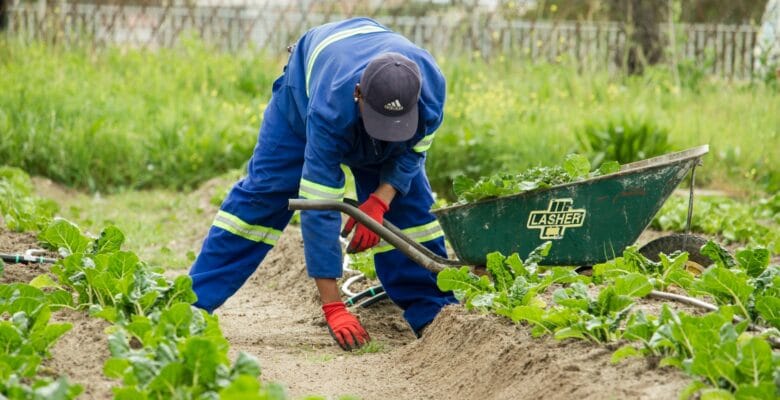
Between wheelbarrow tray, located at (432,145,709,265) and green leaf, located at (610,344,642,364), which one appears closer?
green leaf, located at (610,344,642,364)

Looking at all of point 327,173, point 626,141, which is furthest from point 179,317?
point 626,141

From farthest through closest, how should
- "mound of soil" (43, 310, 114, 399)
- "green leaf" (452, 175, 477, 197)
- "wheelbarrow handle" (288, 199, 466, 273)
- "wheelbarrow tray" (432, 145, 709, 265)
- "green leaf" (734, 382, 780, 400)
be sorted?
"green leaf" (452, 175, 477, 197)
"wheelbarrow tray" (432, 145, 709, 265)
"wheelbarrow handle" (288, 199, 466, 273)
"mound of soil" (43, 310, 114, 399)
"green leaf" (734, 382, 780, 400)

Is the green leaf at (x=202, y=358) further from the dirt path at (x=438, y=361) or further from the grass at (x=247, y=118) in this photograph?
the grass at (x=247, y=118)

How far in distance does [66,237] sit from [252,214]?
2.79 feet

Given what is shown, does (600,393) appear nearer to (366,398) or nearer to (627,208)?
(366,398)

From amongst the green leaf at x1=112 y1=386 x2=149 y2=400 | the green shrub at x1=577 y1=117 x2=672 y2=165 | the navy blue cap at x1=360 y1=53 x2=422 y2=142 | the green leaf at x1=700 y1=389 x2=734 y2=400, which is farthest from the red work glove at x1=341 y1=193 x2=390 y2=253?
the green shrub at x1=577 y1=117 x2=672 y2=165

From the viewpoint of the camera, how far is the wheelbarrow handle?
172 inches

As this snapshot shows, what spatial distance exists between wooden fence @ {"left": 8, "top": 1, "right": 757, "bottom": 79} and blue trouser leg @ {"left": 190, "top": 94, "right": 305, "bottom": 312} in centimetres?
739

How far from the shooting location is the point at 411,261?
17.0ft

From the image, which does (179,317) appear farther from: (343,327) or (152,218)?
(152,218)

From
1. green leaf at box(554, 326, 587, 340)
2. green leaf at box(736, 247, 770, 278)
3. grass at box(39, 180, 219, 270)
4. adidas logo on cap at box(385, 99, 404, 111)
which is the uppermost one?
adidas logo on cap at box(385, 99, 404, 111)

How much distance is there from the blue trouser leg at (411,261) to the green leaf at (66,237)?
4.27 ft

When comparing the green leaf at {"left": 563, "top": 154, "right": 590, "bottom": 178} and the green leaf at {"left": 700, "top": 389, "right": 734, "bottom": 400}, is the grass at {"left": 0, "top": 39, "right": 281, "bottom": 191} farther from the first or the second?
the green leaf at {"left": 700, "top": 389, "right": 734, "bottom": 400}

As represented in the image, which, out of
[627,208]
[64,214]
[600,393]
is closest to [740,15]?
[64,214]
